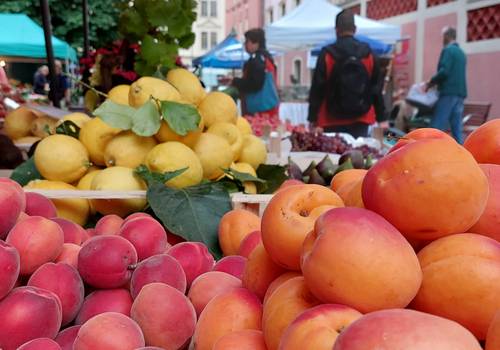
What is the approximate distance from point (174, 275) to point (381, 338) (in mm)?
690

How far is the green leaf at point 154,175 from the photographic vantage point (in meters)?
1.92

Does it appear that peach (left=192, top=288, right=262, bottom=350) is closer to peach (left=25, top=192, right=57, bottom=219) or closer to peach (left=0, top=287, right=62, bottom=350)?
peach (left=0, top=287, right=62, bottom=350)

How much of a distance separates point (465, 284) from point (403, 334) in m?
0.18

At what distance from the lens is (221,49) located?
14.0m

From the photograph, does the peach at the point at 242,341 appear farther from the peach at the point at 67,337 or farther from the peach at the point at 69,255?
the peach at the point at 69,255

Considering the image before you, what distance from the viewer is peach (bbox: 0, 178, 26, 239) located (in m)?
1.24

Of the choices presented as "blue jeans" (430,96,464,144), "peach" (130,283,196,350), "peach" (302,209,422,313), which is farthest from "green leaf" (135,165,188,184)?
"blue jeans" (430,96,464,144)

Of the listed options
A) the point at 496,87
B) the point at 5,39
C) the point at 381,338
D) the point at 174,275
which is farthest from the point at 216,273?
the point at 5,39

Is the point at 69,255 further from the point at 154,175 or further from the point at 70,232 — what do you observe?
the point at 154,175

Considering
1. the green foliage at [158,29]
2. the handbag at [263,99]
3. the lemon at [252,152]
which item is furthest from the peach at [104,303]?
the handbag at [263,99]

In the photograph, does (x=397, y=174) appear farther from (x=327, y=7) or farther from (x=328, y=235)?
(x=327, y=7)

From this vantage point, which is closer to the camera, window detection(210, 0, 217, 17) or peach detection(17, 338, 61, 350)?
peach detection(17, 338, 61, 350)

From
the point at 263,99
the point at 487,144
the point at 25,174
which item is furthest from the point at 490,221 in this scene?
the point at 263,99

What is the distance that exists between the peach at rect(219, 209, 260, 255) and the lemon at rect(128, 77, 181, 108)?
614mm
